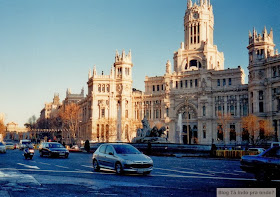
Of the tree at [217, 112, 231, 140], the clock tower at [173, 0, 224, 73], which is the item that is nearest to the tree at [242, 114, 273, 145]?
the tree at [217, 112, 231, 140]

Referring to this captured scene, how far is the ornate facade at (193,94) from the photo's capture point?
7006 cm

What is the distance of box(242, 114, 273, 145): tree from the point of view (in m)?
63.9

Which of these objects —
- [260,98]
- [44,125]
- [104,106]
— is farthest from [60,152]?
[44,125]

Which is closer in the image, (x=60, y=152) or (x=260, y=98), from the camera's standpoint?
(x=60, y=152)

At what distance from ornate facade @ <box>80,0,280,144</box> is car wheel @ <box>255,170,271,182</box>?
56050 millimetres

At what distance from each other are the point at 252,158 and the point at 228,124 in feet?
217

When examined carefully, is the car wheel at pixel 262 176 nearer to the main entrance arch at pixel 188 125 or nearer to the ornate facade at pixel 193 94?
the ornate facade at pixel 193 94

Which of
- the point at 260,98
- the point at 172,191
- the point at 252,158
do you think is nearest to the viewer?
the point at 172,191

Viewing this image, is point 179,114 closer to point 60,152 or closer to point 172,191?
point 60,152

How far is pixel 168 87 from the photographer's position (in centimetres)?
8825

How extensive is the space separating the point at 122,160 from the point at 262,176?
5827mm

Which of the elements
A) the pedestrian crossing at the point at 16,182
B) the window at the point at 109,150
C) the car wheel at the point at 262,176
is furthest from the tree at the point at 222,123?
the pedestrian crossing at the point at 16,182

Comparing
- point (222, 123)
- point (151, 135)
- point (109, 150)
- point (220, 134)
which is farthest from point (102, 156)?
point (220, 134)

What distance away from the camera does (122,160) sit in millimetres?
15984
